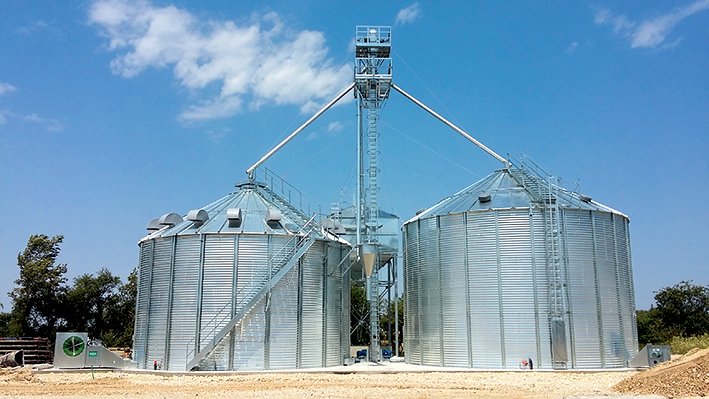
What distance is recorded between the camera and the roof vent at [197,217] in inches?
1443

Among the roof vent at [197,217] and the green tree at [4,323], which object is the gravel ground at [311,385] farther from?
the green tree at [4,323]

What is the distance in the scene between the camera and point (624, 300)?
3712 cm

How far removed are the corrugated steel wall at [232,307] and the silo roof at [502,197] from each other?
9191 millimetres

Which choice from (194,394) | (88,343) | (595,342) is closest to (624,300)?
(595,342)

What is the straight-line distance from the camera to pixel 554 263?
116ft

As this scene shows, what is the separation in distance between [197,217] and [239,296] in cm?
547

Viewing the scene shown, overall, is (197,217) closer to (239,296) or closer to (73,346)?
(239,296)

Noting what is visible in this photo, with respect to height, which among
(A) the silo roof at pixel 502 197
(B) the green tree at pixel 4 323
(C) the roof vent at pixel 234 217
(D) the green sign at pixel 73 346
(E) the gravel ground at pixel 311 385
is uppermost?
(A) the silo roof at pixel 502 197

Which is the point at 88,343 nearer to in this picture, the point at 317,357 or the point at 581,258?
the point at 317,357

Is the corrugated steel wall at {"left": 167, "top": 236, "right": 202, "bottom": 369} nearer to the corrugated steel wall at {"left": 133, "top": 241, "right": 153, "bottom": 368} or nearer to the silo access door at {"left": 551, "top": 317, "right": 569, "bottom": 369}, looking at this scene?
the corrugated steel wall at {"left": 133, "top": 241, "right": 153, "bottom": 368}

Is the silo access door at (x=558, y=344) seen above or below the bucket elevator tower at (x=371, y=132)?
below

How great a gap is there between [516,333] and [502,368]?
207cm

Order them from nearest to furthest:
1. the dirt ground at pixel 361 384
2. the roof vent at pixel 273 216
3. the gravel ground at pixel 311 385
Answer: the dirt ground at pixel 361 384
the gravel ground at pixel 311 385
the roof vent at pixel 273 216

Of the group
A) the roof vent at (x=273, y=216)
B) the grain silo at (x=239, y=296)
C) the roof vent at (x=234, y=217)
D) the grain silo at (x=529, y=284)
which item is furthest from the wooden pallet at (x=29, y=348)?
the grain silo at (x=529, y=284)
